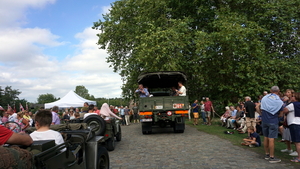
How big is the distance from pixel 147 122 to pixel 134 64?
31.5 ft

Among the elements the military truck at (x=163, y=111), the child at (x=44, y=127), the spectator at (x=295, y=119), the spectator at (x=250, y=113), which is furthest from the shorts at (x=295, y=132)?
→ the military truck at (x=163, y=111)

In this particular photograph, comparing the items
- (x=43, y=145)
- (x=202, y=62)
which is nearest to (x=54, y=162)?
(x=43, y=145)

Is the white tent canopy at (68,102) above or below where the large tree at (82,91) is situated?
below

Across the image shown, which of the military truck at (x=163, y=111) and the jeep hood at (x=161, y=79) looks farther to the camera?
the jeep hood at (x=161, y=79)

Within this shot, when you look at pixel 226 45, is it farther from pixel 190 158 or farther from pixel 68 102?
pixel 68 102

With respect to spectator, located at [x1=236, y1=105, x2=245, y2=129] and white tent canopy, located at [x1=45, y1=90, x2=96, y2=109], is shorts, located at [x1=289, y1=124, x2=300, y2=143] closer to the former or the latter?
spectator, located at [x1=236, y1=105, x2=245, y2=129]

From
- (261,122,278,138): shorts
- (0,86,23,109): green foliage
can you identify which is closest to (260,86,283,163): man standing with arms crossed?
(261,122,278,138): shorts

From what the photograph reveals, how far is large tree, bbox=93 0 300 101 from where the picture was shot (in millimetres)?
17797

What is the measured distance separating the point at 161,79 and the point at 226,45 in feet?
19.5

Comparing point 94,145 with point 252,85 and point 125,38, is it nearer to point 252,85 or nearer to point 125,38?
point 252,85

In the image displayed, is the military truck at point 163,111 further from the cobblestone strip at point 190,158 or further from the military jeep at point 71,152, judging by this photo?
the military jeep at point 71,152

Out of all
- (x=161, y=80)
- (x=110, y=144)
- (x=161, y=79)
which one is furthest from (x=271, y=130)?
(x=161, y=80)

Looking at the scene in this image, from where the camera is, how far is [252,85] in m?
18.1

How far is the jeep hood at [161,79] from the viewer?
45.3ft
